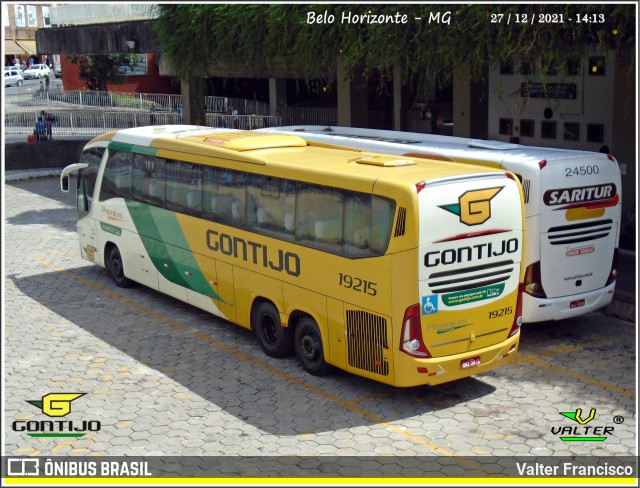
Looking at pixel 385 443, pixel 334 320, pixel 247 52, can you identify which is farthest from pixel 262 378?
pixel 247 52

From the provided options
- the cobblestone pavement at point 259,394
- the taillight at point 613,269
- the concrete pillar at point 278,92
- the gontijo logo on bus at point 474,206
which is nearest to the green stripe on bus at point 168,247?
the cobblestone pavement at point 259,394

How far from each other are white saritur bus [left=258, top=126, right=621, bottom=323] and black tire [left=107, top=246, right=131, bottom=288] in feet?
21.4

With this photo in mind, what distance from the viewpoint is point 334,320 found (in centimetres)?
1186

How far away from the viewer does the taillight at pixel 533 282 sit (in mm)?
13375

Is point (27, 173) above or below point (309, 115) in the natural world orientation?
below

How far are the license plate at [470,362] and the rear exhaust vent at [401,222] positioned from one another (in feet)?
6.12

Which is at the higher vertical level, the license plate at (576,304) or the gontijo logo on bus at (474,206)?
the gontijo logo on bus at (474,206)

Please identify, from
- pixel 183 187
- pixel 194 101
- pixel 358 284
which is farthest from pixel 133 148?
pixel 194 101

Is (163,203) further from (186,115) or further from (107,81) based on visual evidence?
(107,81)

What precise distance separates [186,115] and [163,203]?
48.5 feet

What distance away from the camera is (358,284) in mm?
11375

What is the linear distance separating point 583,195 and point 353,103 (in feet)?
38.0

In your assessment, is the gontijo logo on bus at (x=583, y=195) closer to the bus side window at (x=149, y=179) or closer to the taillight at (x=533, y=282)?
the taillight at (x=533, y=282)

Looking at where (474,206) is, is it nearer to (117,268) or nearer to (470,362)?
(470,362)
